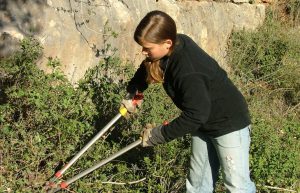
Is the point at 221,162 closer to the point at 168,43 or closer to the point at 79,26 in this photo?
the point at 168,43

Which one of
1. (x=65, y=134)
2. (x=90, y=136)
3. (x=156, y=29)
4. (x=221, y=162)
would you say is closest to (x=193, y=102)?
(x=156, y=29)

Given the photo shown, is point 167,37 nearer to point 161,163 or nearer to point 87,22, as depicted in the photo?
point 161,163

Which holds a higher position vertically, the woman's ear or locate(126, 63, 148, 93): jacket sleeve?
the woman's ear

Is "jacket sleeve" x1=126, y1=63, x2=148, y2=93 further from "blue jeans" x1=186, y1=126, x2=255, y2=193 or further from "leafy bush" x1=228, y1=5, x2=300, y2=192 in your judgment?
"leafy bush" x1=228, y1=5, x2=300, y2=192

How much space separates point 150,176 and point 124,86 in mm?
979

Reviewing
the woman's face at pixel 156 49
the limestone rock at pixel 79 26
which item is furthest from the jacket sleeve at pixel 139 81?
the limestone rock at pixel 79 26

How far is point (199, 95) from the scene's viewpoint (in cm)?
364

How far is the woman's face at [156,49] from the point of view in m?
3.60

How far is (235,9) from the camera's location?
359 inches

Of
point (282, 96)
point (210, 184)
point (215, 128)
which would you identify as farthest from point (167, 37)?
Result: point (282, 96)

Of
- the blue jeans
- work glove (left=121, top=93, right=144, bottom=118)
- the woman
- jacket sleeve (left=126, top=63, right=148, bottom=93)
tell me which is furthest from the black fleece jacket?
work glove (left=121, top=93, right=144, bottom=118)

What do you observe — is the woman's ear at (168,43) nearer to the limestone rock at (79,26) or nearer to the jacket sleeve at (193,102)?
the jacket sleeve at (193,102)

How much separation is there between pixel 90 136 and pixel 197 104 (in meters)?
1.70

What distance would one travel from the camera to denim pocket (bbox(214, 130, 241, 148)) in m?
4.01
